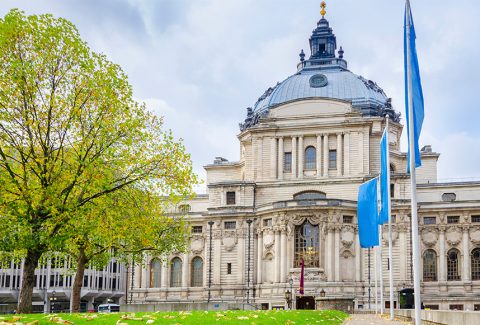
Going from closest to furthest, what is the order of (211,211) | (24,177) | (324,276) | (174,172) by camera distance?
(24,177), (174,172), (324,276), (211,211)

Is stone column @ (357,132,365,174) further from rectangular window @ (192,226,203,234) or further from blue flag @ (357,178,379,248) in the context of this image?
blue flag @ (357,178,379,248)

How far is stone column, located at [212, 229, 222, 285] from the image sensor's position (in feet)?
316

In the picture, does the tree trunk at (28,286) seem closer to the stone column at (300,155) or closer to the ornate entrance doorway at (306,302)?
the ornate entrance doorway at (306,302)

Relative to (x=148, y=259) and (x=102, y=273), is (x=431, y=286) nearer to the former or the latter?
(x=148, y=259)

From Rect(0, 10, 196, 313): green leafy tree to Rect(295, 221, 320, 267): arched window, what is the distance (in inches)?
Answer: 2062

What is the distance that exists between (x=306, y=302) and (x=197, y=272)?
69.0ft

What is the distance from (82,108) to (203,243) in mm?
63904

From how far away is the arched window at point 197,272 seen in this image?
330ft

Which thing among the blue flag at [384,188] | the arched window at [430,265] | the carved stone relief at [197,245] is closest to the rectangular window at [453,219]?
the arched window at [430,265]

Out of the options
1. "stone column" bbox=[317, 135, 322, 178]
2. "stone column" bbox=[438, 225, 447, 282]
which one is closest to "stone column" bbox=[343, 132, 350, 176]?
"stone column" bbox=[317, 135, 322, 178]

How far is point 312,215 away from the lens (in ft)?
292

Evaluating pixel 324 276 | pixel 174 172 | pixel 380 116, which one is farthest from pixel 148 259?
pixel 174 172

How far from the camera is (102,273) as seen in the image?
116 meters

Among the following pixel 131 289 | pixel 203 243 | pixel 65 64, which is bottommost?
pixel 131 289
